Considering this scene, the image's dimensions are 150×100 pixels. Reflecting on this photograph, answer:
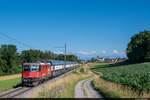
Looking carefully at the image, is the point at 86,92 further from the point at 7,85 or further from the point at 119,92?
the point at 7,85

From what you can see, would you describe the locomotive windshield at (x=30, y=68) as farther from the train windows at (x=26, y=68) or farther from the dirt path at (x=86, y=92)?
the dirt path at (x=86, y=92)

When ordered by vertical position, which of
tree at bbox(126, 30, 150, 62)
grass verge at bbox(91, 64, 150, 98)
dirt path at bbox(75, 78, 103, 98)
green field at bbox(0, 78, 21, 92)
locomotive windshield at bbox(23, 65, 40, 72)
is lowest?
green field at bbox(0, 78, 21, 92)

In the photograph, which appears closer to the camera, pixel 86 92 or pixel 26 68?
pixel 86 92

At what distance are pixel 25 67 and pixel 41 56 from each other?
3256 inches

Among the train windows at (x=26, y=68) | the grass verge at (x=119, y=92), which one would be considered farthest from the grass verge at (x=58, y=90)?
the train windows at (x=26, y=68)

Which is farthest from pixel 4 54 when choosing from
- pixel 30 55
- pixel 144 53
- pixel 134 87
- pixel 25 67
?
pixel 134 87

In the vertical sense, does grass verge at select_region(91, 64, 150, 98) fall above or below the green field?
above

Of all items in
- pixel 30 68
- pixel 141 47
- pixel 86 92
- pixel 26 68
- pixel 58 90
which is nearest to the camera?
pixel 58 90

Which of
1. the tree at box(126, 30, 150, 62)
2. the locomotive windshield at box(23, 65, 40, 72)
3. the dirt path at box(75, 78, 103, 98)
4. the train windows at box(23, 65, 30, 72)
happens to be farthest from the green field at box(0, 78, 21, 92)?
the tree at box(126, 30, 150, 62)

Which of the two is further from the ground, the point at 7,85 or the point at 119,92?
the point at 119,92

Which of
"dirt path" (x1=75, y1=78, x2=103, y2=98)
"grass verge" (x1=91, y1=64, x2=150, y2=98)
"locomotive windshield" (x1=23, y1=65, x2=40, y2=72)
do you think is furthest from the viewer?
"locomotive windshield" (x1=23, y1=65, x2=40, y2=72)

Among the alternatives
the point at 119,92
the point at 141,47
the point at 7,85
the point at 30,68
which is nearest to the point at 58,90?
the point at 119,92

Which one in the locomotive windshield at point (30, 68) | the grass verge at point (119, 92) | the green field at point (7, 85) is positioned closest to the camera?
the grass verge at point (119, 92)

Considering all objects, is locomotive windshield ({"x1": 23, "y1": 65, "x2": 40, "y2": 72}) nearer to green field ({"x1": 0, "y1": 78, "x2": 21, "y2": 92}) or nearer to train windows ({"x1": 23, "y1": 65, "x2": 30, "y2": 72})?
train windows ({"x1": 23, "y1": 65, "x2": 30, "y2": 72})
